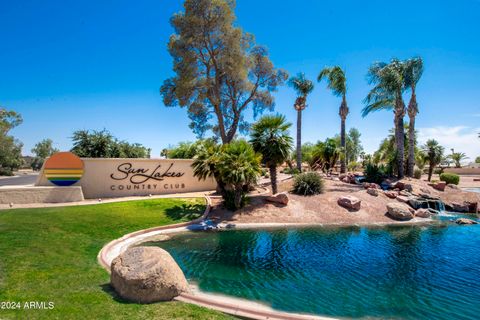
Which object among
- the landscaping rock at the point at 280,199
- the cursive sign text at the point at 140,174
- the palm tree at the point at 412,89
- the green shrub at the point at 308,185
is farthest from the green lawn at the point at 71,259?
the palm tree at the point at 412,89

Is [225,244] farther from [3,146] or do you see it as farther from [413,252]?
[3,146]

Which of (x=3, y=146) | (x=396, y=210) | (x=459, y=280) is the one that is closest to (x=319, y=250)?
(x=459, y=280)

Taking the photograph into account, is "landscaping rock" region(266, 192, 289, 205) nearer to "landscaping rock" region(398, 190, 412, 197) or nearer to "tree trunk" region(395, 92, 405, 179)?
"landscaping rock" region(398, 190, 412, 197)

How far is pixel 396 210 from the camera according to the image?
21359mm

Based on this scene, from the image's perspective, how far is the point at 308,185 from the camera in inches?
968

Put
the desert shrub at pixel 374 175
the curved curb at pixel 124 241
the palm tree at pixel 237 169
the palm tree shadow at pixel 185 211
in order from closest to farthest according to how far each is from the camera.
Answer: the curved curb at pixel 124 241 → the palm tree shadow at pixel 185 211 → the palm tree at pixel 237 169 → the desert shrub at pixel 374 175

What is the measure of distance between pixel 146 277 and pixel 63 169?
1921 cm

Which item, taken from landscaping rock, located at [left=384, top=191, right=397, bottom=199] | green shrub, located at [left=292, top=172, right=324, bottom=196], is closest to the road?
green shrub, located at [left=292, top=172, right=324, bottom=196]

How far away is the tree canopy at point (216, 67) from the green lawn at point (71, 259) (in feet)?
42.6

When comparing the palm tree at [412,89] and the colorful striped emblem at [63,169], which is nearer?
the colorful striped emblem at [63,169]

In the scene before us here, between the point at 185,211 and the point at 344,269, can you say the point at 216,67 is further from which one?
the point at 344,269

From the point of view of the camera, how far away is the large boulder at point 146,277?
741 cm

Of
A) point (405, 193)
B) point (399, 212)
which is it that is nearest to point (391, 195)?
point (405, 193)

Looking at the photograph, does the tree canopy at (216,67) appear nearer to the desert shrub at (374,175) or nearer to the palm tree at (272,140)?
the palm tree at (272,140)
